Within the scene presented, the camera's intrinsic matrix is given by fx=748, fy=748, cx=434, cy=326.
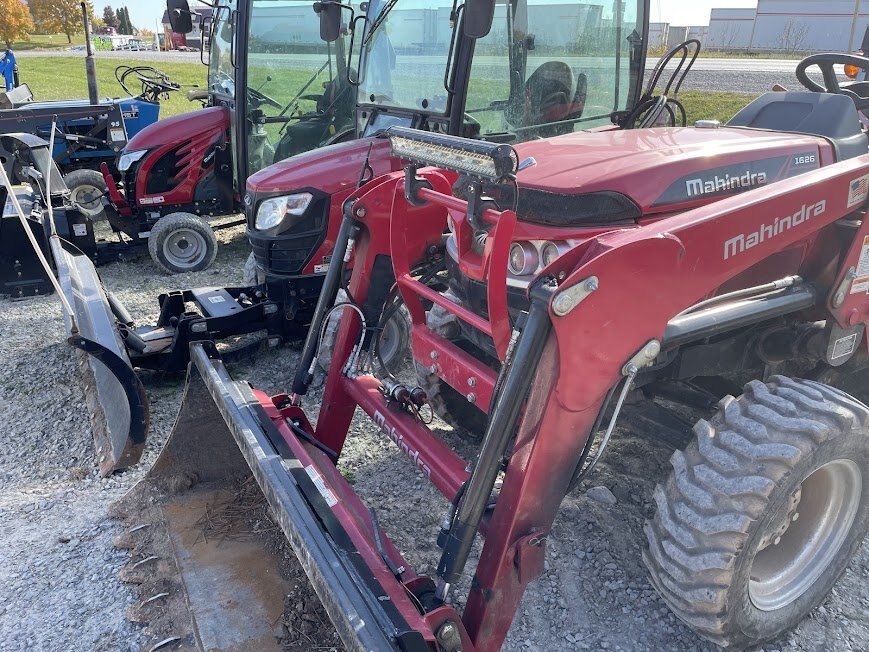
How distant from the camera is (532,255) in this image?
100.0 inches

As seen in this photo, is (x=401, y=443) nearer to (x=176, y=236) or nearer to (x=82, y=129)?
(x=176, y=236)

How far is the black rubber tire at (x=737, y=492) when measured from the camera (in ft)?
6.93

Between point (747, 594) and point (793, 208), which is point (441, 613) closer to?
point (747, 594)

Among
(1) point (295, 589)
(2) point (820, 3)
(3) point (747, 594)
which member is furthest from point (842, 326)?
(2) point (820, 3)

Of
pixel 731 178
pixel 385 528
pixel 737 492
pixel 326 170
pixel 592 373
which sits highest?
pixel 731 178

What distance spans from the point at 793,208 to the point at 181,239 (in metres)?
5.49

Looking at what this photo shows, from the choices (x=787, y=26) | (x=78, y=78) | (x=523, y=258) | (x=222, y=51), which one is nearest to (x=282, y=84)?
(x=222, y=51)

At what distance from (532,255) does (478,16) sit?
4.47 feet

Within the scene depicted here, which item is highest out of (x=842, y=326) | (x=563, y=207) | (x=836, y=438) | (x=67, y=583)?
(x=563, y=207)

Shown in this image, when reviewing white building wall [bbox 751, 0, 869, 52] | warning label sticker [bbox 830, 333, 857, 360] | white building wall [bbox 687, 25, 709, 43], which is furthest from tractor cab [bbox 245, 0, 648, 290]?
white building wall [bbox 687, 25, 709, 43]

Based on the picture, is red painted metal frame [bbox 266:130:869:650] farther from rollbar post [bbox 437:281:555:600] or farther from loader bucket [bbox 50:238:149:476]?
loader bucket [bbox 50:238:149:476]

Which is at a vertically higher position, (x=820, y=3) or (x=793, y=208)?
(x=820, y=3)

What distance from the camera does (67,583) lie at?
2742 millimetres

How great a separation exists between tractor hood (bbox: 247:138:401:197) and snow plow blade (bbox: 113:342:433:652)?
162 cm
